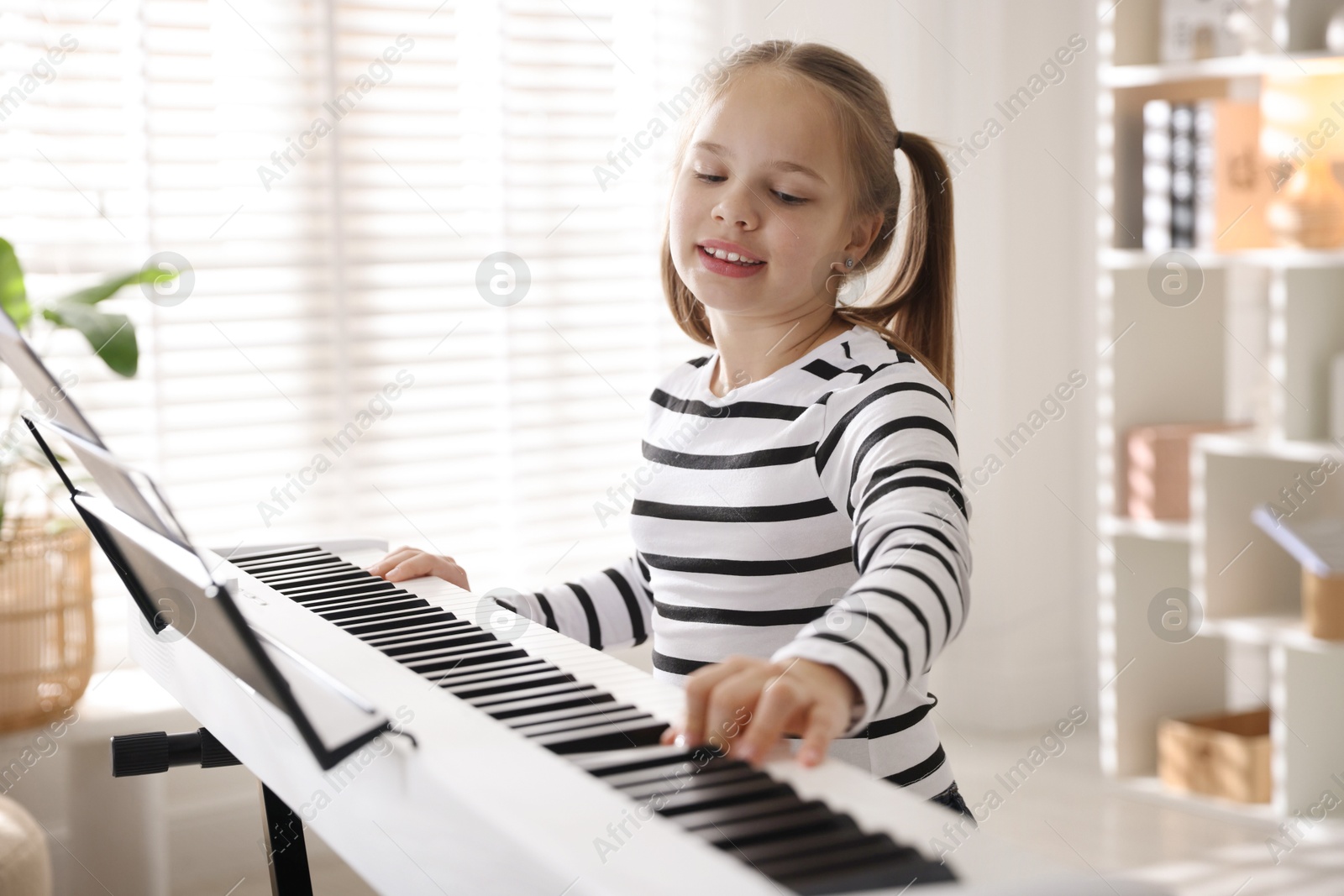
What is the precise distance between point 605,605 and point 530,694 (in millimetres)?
562

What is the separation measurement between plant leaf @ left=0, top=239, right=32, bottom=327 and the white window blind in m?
0.25

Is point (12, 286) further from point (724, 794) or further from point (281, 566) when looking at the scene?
point (724, 794)

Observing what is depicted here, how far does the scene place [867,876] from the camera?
52 centimetres

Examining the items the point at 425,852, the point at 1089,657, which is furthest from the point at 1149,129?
the point at 425,852

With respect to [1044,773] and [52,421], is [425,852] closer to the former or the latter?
[52,421]

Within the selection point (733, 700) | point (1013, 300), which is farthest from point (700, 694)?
point (1013, 300)

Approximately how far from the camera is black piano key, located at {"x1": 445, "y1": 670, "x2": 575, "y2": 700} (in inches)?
30.2

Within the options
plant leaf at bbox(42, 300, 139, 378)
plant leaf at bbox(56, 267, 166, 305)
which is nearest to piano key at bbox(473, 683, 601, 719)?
plant leaf at bbox(42, 300, 139, 378)

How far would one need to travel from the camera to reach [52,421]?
842mm

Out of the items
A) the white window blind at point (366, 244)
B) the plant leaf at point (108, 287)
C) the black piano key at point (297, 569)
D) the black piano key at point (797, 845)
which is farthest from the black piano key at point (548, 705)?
the white window blind at point (366, 244)

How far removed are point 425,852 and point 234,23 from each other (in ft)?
7.01

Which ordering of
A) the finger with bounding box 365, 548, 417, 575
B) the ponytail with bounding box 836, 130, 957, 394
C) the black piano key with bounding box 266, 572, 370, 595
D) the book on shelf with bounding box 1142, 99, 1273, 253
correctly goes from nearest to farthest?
the black piano key with bounding box 266, 572, 370, 595 → the finger with bounding box 365, 548, 417, 575 → the ponytail with bounding box 836, 130, 957, 394 → the book on shelf with bounding box 1142, 99, 1273, 253

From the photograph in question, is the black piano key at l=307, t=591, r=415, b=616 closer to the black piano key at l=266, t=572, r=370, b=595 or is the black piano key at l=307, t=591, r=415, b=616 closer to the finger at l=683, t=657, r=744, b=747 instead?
the black piano key at l=266, t=572, r=370, b=595

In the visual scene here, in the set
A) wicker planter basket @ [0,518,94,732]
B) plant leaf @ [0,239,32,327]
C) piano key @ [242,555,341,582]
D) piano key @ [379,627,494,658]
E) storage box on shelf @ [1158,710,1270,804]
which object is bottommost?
storage box on shelf @ [1158,710,1270,804]
